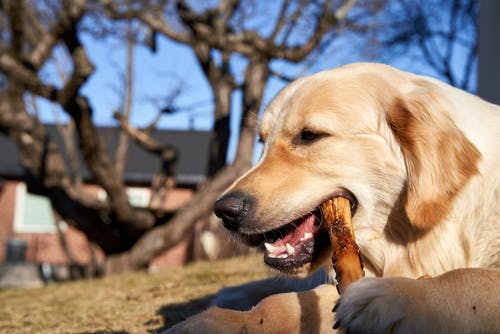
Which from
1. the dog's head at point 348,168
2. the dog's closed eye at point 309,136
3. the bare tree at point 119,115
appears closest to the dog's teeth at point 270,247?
the dog's head at point 348,168

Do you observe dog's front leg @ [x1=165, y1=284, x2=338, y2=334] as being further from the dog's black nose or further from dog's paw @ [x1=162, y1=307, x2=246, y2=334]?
the dog's black nose

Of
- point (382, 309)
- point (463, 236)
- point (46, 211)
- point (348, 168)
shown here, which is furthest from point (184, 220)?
point (46, 211)

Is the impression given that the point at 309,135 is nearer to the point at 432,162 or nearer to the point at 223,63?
the point at 432,162

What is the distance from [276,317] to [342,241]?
43cm

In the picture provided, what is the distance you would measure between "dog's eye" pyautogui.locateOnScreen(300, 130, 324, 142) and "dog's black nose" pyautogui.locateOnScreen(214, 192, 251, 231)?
0.42 meters

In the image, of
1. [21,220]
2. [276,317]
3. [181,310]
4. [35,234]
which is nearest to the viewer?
[276,317]

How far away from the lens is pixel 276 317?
2523 mm

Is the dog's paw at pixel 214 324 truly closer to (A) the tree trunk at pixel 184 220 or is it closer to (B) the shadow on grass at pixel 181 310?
(B) the shadow on grass at pixel 181 310

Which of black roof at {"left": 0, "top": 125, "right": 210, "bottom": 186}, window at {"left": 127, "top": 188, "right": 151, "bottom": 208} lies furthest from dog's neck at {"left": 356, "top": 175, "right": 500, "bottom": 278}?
window at {"left": 127, "top": 188, "right": 151, "bottom": 208}

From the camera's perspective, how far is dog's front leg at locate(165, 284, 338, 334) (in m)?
2.37

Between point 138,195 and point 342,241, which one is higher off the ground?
point 342,241

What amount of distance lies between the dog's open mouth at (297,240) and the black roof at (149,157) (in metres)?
19.5

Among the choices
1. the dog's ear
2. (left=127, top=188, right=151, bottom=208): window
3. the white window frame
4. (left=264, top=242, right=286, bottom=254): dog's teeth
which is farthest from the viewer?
the white window frame

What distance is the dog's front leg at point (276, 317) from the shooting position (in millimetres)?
2369
